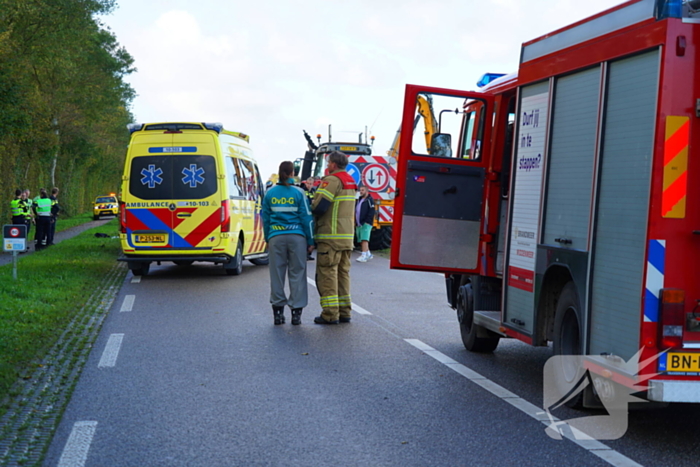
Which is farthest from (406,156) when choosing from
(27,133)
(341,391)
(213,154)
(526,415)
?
(27,133)

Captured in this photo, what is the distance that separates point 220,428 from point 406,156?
3423 mm

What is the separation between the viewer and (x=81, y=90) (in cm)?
4825

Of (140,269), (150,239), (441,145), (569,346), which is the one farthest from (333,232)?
(140,269)

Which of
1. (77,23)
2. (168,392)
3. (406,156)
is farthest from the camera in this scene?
(77,23)

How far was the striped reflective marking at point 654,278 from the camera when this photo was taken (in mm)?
5297

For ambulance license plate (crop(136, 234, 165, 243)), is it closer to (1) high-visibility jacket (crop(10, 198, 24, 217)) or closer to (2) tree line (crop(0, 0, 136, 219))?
(2) tree line (crop(0, 0, 136, 219))

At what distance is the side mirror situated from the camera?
862 cm

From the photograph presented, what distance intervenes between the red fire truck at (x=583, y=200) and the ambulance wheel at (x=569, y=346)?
14 millimetres

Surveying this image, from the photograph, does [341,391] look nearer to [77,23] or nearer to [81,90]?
[77,23]

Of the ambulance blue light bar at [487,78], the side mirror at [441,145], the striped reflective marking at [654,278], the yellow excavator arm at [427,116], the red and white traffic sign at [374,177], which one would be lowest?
the striped reflective marking at [654,278]

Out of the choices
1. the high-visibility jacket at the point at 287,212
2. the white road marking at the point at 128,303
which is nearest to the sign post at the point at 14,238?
the white road marking at the point at 128,303

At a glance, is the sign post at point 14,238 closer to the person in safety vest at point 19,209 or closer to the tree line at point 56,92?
the tree line at point 56,92

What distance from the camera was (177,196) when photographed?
16.7 metres

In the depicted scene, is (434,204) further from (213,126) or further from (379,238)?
(379,238)
